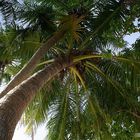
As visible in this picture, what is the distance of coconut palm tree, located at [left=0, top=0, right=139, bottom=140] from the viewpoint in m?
8.36

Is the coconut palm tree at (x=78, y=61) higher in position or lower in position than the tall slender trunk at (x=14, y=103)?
higher

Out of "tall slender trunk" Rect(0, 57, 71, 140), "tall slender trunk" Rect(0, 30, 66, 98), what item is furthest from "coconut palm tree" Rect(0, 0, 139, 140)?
"tall slender trunk" Rect(0, 57, 71, 140)

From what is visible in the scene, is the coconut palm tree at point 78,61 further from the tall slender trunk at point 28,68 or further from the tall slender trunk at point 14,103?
the tall slender trunk at point 14,103

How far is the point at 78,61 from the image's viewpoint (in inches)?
356

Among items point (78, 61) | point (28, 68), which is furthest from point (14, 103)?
point (78, 61)

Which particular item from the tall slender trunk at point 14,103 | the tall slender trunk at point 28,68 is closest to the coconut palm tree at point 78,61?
the tall slender trunk at point 28,68

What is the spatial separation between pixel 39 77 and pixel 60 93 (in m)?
3.85

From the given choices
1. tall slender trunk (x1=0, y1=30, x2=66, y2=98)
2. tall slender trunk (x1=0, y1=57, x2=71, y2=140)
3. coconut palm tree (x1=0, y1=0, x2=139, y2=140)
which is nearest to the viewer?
tall slender trunk (x1=0, y1=57, x2=71, y2=140)

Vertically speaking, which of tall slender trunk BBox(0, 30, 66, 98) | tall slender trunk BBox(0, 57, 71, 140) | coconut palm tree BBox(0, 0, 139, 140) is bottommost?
tall slender trunk BBox(0, 57, 71, 140)

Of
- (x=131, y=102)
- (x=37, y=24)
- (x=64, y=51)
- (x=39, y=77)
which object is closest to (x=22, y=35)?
(x=37, y=24)

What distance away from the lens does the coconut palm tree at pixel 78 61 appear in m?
8.36

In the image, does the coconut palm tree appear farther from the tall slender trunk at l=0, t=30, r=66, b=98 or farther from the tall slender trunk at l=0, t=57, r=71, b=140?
the tall slender trunk at l=0, t=57, r=71, b=140

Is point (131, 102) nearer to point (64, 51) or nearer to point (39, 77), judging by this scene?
point (64, 51)

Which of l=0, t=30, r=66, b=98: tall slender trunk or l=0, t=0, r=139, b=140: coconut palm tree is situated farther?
l=0, t=0, r=139, b=140: coconut palm tree
